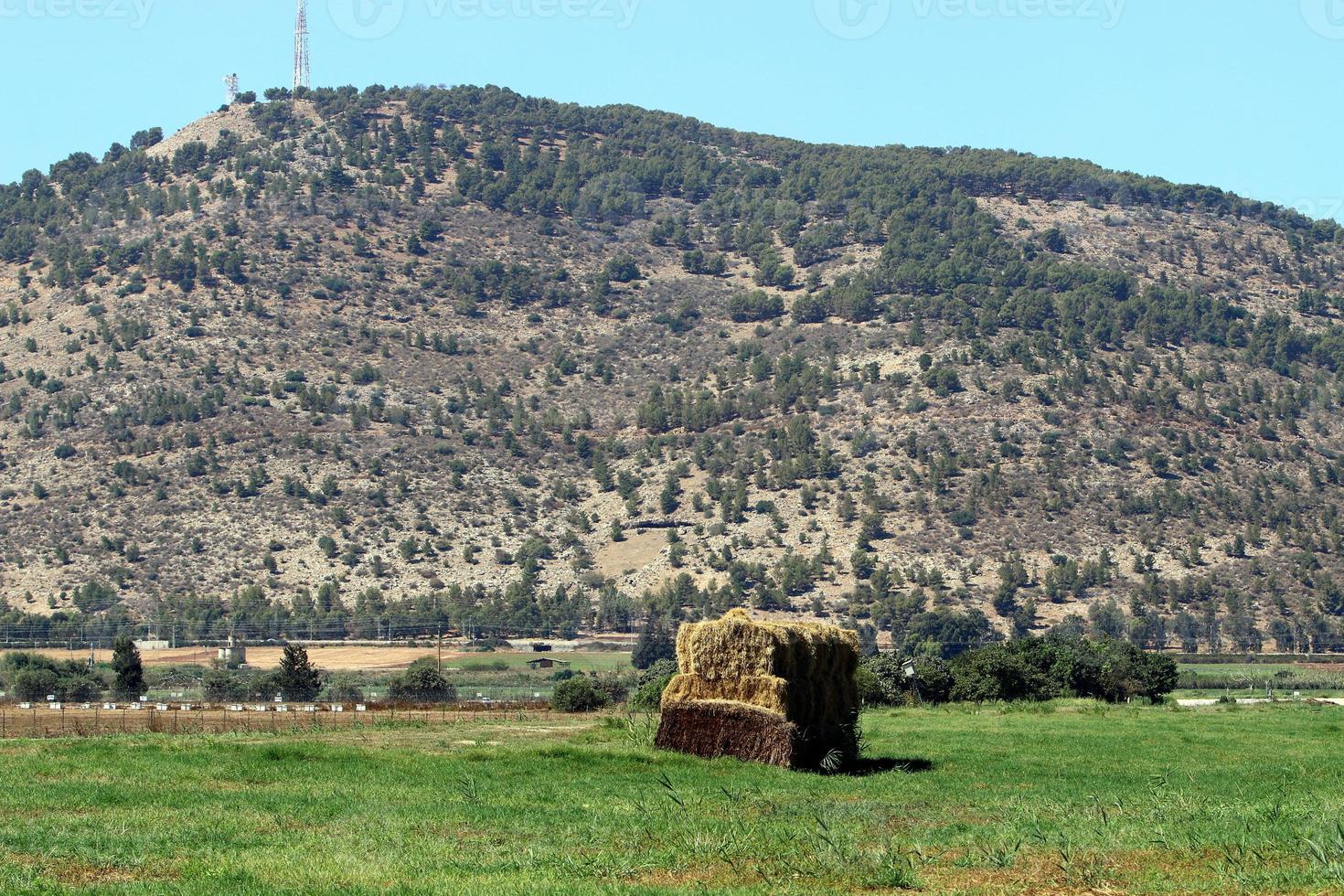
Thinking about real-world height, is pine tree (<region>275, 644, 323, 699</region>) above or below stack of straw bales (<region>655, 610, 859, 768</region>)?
below

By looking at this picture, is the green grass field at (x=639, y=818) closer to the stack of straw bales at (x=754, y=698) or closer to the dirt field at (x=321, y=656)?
the stack of straw bales at (x=754, y=698)

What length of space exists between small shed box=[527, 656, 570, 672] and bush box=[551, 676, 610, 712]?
137ft

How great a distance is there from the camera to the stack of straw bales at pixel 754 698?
3925cm

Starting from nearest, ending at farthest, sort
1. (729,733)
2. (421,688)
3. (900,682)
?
(729,733), (900,682), (421,688)

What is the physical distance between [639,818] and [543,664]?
285ft

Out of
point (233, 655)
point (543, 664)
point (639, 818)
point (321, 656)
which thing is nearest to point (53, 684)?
point (233, 655)

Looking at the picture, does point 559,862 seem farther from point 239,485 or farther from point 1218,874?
point 239,485

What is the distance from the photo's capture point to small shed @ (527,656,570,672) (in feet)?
372

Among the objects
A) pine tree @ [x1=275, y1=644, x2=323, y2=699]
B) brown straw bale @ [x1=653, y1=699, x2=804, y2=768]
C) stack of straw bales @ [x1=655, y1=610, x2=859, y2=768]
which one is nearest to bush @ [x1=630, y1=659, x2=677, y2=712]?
stack of straw bales @ [x1=655, y1=610, x2=859, y2=768]

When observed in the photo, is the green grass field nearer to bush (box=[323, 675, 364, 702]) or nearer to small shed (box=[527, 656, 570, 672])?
bush (box=[323, 675, 364, 702])

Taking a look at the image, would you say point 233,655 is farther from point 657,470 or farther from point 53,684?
point 657,470

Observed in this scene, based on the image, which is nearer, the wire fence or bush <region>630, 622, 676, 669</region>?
the wire fence

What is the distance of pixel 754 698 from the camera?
39.8 meters

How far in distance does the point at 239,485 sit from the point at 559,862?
449 feet
